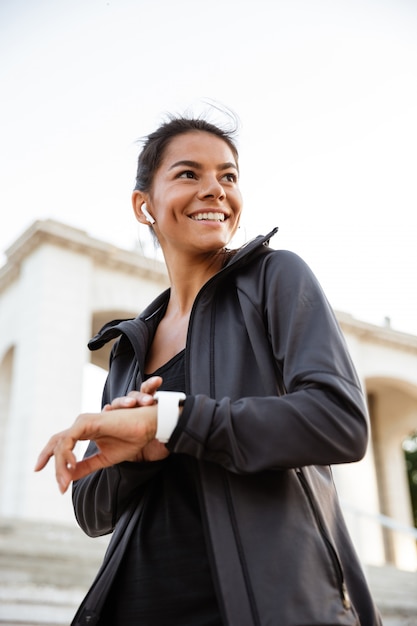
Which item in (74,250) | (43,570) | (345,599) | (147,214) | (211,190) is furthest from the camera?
(74,250)

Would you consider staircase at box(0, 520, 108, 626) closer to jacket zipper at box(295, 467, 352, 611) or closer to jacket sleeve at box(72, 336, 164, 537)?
jacket sleeve at box(72, 336, 164, 537)

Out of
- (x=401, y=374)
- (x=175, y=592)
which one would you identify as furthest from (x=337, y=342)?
(x=401, y=374)

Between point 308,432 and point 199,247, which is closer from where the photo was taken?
point 308,432

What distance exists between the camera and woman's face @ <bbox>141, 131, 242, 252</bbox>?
1860 millimetres

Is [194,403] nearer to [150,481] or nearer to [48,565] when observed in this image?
[150,481]

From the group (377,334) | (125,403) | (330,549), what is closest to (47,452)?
(125,403)

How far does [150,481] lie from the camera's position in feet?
5.19

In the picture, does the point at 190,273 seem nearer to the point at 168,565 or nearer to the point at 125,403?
the point at 125,403

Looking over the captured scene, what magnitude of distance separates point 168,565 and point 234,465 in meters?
0.33

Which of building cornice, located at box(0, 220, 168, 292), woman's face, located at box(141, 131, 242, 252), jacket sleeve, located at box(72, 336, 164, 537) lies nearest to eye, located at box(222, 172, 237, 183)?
woman's face, located at box(141, 131, 242, 252)

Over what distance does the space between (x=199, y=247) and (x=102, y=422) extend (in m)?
0.71

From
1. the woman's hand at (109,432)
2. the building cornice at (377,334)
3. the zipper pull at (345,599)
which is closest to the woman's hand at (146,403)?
the woman's hand at (109,432)

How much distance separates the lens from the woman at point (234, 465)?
1237 mm

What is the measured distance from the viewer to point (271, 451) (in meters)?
1.25
